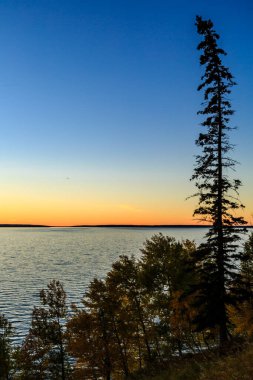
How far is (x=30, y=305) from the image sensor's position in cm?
7669

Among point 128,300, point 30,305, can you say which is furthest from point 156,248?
point 30,305

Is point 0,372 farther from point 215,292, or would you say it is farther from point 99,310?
point 215,292

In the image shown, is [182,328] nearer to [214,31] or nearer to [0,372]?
[0,372]

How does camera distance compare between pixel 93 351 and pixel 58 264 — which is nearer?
pixel 93 351

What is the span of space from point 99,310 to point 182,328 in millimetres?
8896

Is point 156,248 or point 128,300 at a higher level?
point 156,248

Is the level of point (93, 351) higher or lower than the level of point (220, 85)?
lower

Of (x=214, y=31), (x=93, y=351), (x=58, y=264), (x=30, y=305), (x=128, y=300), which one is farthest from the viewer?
(x=58, y=264)

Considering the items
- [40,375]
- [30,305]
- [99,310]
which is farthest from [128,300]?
[30,305]

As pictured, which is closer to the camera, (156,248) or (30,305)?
(156,248)

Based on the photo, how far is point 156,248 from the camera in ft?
120

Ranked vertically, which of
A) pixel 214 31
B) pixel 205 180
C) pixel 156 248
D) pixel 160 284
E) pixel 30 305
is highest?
pixel 214 31

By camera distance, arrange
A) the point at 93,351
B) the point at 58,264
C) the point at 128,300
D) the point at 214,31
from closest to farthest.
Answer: the point at 214,31 → the point at 93,351 → the point at 128,300 → the point at 58,264

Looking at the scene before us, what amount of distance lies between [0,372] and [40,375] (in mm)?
5220
